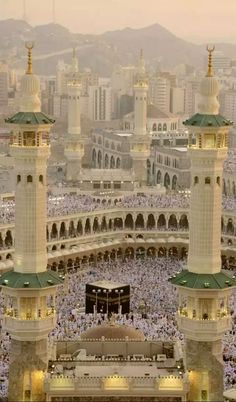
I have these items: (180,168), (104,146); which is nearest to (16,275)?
(180,168)

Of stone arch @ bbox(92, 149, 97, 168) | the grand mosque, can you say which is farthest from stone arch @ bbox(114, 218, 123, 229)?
stone arch @ bbox(92, 149, 97, 168)

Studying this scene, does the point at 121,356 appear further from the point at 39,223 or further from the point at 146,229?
the point at 146,229

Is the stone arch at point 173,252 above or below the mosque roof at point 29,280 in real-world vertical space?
below

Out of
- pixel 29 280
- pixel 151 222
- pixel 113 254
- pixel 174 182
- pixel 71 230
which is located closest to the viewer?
pixel 29 280

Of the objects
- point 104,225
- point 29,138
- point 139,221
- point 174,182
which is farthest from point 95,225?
point 29,138

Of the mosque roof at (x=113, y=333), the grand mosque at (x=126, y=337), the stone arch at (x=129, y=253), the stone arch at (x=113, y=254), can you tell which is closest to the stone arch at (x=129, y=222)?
the stone arch at (x=129, y=253)

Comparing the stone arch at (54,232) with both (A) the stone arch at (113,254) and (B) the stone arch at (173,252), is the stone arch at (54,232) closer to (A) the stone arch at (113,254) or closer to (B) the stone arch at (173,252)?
(A) the stone arch at (113,254)

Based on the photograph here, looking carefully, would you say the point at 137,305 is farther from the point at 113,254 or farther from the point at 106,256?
the point at 113,254
